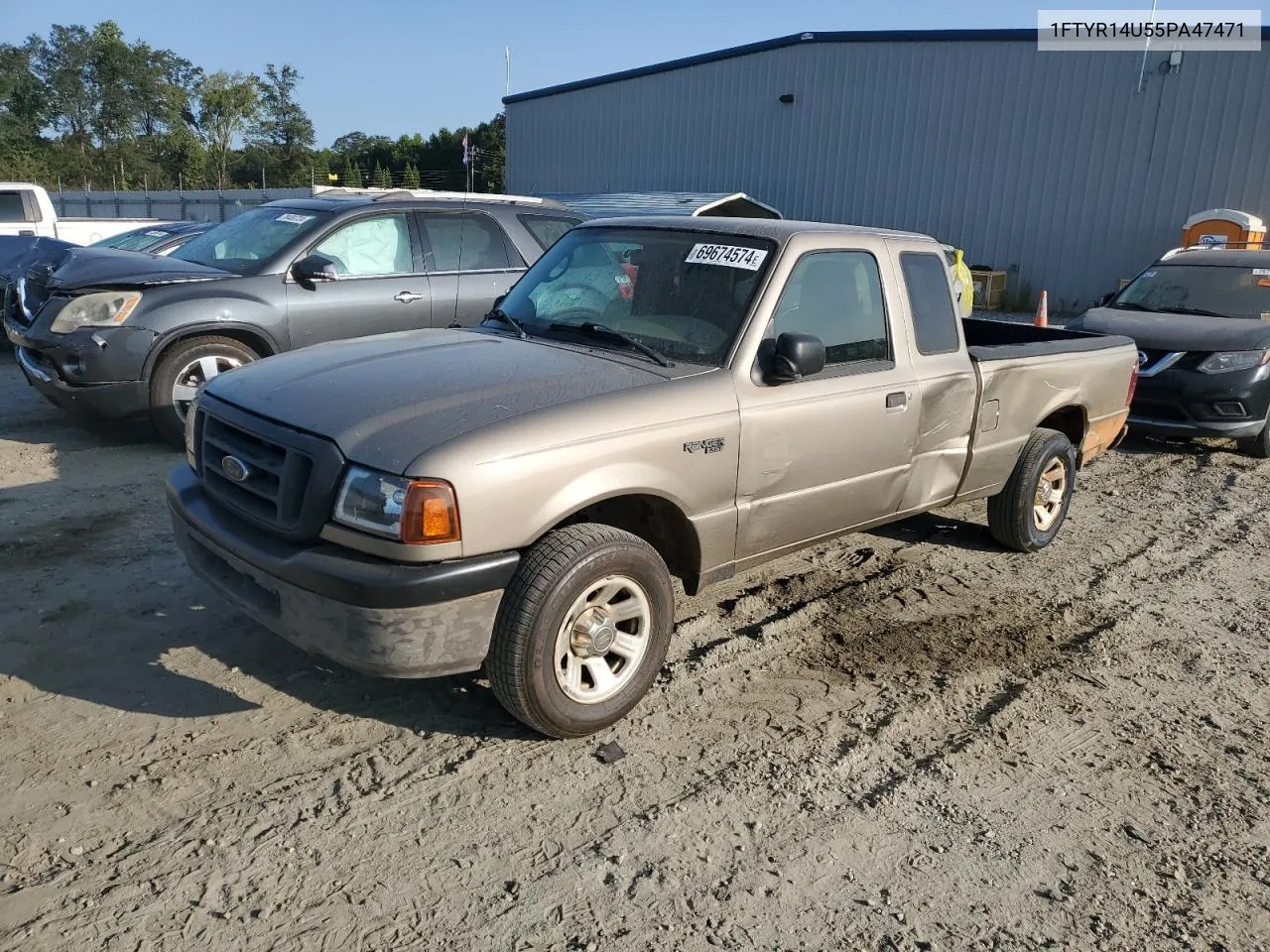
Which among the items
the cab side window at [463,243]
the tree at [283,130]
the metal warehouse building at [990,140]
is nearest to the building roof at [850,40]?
the metal warehouse building at [990,140]

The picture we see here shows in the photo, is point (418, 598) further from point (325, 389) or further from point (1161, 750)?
point (1161, 750)

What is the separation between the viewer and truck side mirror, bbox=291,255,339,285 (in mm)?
6828

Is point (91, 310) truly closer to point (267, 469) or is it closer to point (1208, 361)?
point (267, 469)

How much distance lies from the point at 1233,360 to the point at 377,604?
797cm

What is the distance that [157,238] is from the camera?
12.8m

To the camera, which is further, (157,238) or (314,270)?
(157,238)

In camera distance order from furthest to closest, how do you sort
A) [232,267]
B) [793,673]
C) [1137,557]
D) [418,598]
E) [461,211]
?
[461,211], [232,267], [1137,557], [793,673], [418,598]

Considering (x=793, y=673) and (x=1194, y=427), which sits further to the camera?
(x=1194, y=427)

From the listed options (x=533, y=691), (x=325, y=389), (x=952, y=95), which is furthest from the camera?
(x=952, y=95)

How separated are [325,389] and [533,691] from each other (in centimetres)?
133

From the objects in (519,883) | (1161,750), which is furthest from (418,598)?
(1161,750)

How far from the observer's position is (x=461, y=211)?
7758mm

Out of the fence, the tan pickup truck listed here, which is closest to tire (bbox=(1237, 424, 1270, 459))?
the tan pickup truck

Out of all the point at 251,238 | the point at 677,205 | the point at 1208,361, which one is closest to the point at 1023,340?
the point at 1208,361
